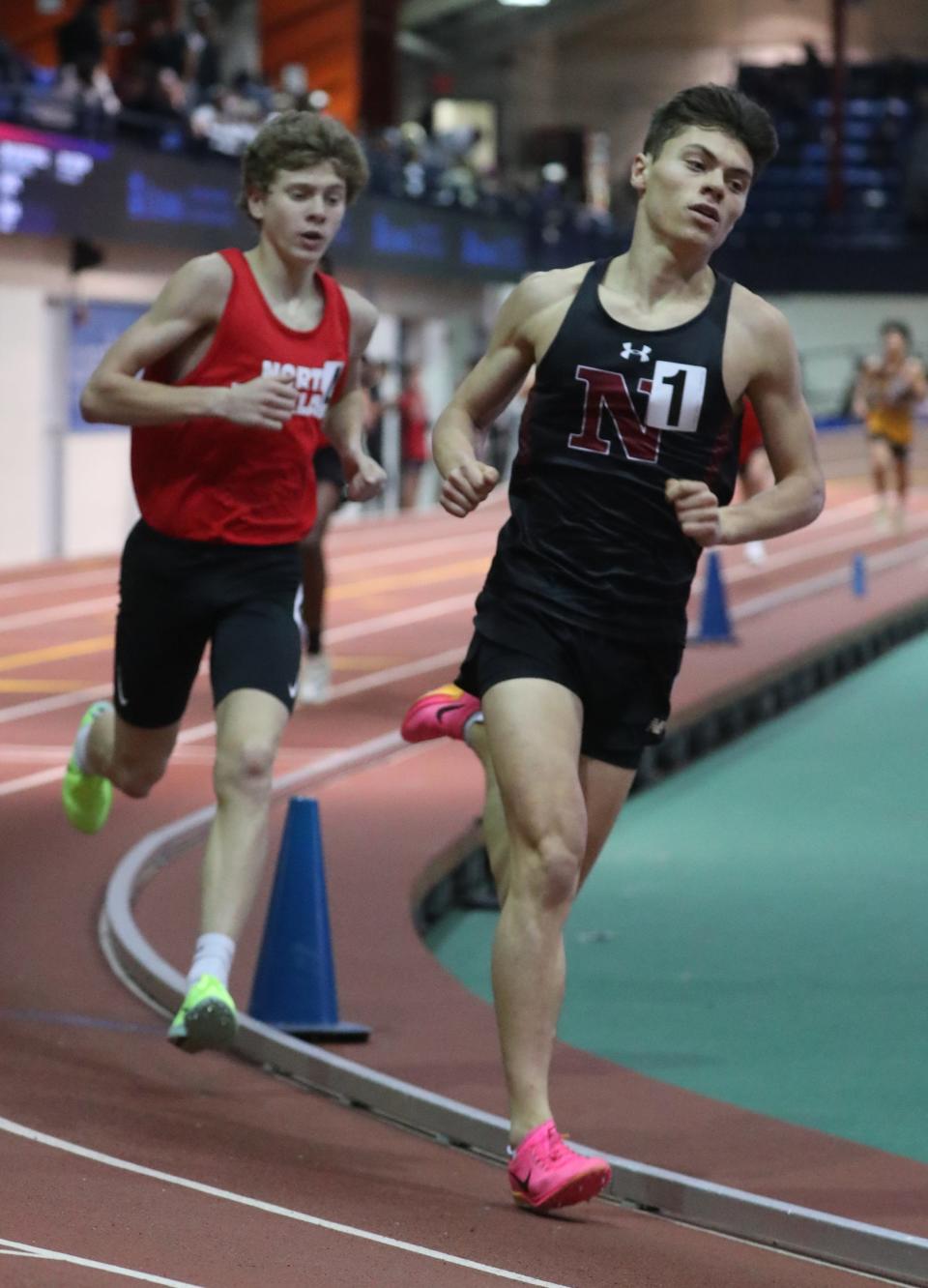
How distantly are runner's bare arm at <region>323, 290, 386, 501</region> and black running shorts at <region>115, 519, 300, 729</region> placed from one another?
0.25m

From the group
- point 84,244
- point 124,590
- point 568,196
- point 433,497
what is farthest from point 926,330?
point 124,590

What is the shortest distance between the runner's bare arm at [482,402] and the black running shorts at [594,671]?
0.27 metres

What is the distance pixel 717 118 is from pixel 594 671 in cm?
109

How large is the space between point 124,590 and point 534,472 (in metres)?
1.38

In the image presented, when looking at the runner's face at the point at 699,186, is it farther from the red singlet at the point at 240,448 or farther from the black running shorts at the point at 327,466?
the black running shorts at the point at 327,466

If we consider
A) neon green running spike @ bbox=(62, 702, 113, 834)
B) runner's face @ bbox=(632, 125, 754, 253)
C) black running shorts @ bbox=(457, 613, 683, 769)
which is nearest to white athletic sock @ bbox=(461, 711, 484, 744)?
black running shorts @ bbox=(457, 613, 683, 769)

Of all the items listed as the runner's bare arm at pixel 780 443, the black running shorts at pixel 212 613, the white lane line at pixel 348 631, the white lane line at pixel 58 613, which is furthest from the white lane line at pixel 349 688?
the runner's bare arm at pixel 780 443

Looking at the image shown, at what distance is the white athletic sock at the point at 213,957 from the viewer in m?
4.86

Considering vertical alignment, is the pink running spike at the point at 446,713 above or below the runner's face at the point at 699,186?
below

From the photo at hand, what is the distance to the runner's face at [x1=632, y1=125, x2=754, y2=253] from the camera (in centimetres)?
450

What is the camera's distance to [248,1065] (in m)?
5.63

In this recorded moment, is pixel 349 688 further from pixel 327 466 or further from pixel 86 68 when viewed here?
pixel 86 68

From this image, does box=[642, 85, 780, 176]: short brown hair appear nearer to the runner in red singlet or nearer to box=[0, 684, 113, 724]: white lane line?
the runner in red singlet

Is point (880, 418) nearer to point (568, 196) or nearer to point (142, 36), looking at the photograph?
point (142, 36)
